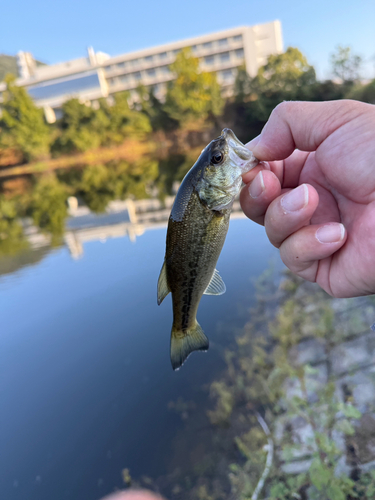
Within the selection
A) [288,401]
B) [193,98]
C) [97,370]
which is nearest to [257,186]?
[288,401]

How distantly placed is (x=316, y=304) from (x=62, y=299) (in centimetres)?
696

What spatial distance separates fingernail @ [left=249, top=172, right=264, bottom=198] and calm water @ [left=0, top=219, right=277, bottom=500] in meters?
3.82

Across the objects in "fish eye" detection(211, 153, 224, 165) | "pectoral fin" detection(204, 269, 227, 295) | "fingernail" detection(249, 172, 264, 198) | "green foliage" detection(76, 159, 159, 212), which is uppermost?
"fish eye" detection(211, 153, 224, 165)

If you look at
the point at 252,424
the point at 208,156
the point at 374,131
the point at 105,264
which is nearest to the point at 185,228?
the point at 208,156

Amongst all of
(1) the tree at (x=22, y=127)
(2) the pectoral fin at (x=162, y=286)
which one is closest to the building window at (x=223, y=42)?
(1) the tree at (x=22, y=127)

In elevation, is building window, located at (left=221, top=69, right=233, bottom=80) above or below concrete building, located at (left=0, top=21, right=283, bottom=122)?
below

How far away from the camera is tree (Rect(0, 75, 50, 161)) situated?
47781 mm

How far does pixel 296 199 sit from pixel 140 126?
1887 inches

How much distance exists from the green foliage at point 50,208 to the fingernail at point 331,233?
1476 centimetres

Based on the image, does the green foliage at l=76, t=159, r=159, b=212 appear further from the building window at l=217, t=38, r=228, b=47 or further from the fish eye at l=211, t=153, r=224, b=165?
the building window at l=217, t=38, r=228, b=47

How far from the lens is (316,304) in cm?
613

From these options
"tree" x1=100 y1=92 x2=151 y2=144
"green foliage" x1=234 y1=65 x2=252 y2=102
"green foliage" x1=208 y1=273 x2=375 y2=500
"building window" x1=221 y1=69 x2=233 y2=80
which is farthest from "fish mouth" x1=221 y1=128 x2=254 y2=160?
"building window" x1=221 y1=69 x2=233 y2=80

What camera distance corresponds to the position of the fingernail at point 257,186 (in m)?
2.45

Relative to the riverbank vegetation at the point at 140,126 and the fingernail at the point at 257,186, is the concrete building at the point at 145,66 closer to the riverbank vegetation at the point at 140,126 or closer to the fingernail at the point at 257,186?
the riverbank vegetation at the point at 140,126
